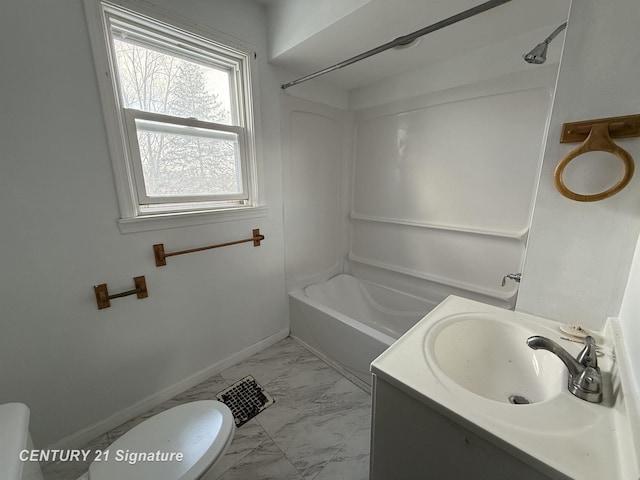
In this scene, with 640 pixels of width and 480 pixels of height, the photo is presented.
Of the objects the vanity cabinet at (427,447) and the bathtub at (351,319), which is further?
the bathtub at (351,319)

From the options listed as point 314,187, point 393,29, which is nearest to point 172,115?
point 314,187

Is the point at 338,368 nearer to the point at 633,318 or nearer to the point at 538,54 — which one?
the point at 633,318

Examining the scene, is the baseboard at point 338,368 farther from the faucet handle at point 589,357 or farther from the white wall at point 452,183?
the faucet handle at point 589,357

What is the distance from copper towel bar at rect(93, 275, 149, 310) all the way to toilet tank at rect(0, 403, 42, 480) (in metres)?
0.56

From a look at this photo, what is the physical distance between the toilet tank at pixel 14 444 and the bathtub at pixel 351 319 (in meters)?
1.44

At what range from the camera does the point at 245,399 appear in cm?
165

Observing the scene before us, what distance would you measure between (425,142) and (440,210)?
1.79ft

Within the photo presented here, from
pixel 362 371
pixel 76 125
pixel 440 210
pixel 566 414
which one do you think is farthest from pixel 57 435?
pixel 440 210

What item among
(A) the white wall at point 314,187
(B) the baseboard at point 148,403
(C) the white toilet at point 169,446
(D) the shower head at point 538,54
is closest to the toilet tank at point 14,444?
(C) the white toilet at point 169,446

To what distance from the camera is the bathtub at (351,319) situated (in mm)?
1699

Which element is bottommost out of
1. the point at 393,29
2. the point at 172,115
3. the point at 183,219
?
the point at 183,219

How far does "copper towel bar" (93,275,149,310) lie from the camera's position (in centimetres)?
129

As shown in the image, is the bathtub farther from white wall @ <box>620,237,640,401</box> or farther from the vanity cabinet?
white wall @ <box>620,237,640,401</box>

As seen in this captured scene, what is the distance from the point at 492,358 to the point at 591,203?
65cm
